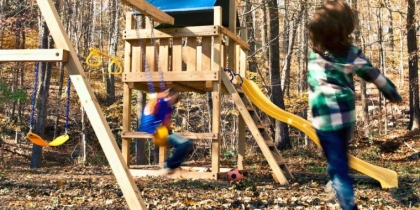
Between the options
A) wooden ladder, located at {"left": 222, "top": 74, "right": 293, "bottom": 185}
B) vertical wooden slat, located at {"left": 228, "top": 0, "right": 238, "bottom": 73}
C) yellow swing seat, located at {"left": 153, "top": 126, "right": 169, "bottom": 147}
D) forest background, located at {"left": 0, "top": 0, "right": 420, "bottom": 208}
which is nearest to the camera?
yellow swing seat, located at {"left": 153, "top": 126, "right": 169, "bottom": 147}

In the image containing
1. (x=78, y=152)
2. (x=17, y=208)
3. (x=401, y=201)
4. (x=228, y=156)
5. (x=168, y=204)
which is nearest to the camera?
(x=17, y=208)

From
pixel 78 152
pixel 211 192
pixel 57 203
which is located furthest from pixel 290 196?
pixel 78 152

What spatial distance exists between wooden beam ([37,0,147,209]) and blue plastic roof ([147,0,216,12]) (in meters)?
3.89

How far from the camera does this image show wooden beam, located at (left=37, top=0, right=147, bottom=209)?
3736 mm

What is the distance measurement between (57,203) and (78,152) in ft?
47.8

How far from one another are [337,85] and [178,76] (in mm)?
4699

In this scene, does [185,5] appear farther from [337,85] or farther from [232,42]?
[337,85]

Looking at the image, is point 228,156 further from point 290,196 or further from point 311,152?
point 290,196

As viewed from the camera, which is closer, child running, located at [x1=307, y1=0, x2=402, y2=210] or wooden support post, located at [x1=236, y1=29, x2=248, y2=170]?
child running, located at [x1=307, y1=0, x2=402, y2=210]

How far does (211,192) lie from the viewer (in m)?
5.73

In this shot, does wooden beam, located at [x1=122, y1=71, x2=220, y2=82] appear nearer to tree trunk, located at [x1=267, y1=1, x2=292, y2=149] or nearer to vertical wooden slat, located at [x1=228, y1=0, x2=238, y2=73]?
vertical wooden slat, located at [x1=228, y1=0, x2=238, y2=73]

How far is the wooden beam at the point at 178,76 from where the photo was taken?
725 centimetres

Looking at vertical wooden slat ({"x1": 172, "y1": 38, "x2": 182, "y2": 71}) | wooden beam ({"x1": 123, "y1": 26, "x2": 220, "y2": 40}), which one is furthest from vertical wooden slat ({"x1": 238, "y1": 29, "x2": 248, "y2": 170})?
wooden beam ({"x1": 123, "y1": 26, "x2": 220, "y2": 40})

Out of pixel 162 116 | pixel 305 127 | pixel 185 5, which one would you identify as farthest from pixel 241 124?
pixel 162 116
